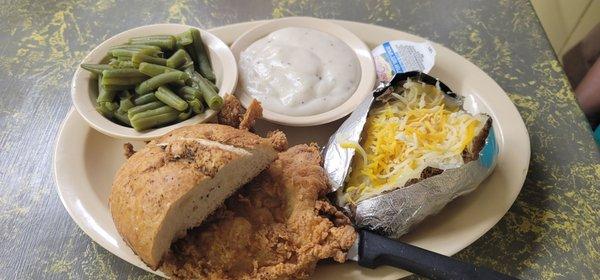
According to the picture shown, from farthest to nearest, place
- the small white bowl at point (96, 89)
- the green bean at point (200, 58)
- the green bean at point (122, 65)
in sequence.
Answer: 1. the green bean at point (200, 58)
2. the green bean at point (122, 65)
3. the small white bowl at point (96, 89)

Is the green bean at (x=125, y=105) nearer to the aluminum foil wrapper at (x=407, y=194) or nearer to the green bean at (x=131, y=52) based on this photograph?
the green bean at (x=131, y=52)

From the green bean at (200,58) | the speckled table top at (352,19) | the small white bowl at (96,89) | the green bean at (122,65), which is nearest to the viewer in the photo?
the speckled table top at (352,19)

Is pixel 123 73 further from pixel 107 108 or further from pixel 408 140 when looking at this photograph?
pixel 408 140

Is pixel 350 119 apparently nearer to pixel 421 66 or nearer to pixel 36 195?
pixel 421 66

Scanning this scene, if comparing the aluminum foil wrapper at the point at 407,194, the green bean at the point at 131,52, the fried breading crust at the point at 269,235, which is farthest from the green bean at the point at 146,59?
the aluminum foil wrapper at the point at 407,194

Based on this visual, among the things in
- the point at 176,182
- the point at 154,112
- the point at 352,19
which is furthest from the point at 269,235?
the point at 352,19

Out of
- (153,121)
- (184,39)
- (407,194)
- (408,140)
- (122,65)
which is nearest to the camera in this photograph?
(407,194)

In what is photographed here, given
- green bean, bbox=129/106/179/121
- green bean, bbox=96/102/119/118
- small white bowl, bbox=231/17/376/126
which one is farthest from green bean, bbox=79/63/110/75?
small white bowl, bbox=231/17/376/126

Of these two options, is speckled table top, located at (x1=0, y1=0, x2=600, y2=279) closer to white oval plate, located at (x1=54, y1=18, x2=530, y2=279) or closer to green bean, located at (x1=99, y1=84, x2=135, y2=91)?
white oval plate, located at (x1=54, y1=18, x2=530, y2=279)

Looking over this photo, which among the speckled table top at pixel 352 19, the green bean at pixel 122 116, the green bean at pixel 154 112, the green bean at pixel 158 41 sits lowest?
the speckled table top at pixel 352 19
